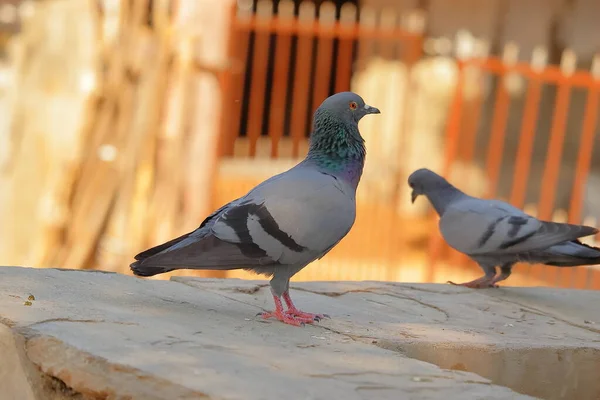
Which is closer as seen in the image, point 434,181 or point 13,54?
point 434,181

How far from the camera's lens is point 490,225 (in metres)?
4.73

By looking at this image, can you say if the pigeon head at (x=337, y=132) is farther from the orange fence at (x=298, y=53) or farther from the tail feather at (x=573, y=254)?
the orange fence at (x=298, y=53)

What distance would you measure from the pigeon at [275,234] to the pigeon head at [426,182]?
161cm

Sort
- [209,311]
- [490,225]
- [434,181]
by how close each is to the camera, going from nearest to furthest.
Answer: [209,311] < [490,225] < [434,181]

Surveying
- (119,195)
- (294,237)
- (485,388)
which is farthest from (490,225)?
(119,195)

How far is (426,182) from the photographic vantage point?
518 centimetres

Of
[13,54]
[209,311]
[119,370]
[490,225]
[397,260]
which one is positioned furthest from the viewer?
[397,260]

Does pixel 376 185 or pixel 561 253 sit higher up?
pixel 376 185

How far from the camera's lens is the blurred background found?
7.34m

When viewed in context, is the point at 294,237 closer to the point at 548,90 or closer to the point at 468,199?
the point at 468,199

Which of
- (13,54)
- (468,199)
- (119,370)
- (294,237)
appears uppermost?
(13,54)

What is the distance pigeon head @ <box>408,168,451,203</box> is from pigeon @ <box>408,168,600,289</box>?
0.48 feet

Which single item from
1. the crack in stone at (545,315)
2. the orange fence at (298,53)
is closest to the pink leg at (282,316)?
the crack in stone at (545,315)

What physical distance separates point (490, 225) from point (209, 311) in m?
1.70
